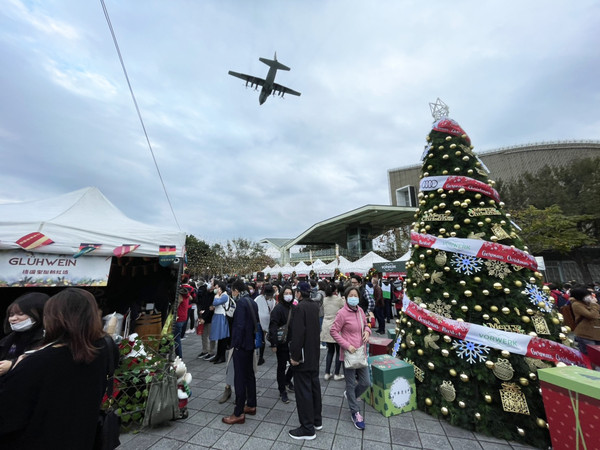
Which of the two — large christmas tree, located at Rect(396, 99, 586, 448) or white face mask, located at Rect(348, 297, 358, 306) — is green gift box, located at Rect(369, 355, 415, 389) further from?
white face mask, located at Rect(348, 297, 358, 306)

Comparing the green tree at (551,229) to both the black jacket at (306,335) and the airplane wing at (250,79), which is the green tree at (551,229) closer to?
the airplane wing at (250,79)

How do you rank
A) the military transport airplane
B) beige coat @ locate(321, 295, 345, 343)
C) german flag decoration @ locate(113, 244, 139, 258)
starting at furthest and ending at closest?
the military transport airplane, beige coat @ locate(321, 295, 345, 343), german flag decoration @ locate(113, 244, 139, 258)

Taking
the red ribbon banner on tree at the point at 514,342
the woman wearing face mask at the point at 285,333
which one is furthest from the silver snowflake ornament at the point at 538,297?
the woman wearing face mask at the point at 285,333

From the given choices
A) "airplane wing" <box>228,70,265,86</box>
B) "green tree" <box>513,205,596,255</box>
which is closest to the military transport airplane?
"airplane wing" <box>228,70,265,86</box>

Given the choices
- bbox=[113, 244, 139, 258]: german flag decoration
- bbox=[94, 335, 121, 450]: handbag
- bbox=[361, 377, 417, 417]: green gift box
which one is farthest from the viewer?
bbox=[113, 244, 139, 258]: german flag decoration

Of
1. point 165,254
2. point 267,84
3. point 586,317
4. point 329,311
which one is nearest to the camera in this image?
point 165,254

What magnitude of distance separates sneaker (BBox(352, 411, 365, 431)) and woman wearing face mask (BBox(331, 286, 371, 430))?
2 centimetres

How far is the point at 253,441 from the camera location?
10.3 feet

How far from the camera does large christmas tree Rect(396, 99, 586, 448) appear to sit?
3.20m

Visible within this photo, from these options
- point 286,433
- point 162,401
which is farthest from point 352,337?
point 162,401

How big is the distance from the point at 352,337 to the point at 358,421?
3.26 feet

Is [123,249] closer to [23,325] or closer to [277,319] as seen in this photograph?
[23,325]

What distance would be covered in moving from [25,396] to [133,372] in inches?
99.2

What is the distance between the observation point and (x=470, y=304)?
358 cm
